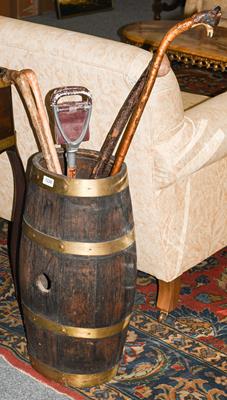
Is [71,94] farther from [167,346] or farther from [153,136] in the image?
[167,346]

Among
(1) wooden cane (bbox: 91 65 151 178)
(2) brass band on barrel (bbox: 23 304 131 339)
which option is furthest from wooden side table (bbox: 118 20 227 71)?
(2) brass band on barrel (bbox: 23 304 131 339)

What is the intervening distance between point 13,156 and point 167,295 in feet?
2.58

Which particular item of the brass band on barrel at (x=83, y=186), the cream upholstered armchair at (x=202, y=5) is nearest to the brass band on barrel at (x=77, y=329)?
the brass band on barrel at (x=83, y=186)

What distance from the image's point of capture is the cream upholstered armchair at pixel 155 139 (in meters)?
2.40

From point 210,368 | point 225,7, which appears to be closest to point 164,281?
point 210,368

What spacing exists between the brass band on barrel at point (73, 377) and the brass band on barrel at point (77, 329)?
0.17 meters

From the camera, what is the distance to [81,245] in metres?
2.19

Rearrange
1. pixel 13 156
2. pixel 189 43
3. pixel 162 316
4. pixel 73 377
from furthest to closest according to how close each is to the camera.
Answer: pixel 189 43
pixel 162 316
pixel 13 156
pixel 73 377

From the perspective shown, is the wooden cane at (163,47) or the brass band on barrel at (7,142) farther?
the brass band on barrel at (7,142)

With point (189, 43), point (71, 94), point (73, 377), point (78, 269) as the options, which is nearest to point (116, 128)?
point (71, 94)

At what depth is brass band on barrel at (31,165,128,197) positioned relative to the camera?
2.15 m

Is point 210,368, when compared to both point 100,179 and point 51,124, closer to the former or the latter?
point 100,179

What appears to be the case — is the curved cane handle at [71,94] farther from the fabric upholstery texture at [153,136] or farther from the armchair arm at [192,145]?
the armchair arm at [192,145]

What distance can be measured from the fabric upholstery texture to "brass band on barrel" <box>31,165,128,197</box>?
31cm
